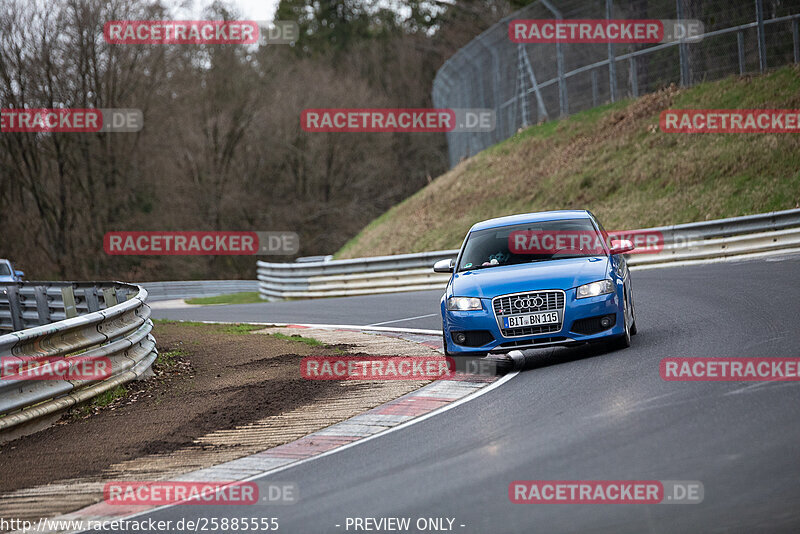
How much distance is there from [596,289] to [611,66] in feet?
67.6

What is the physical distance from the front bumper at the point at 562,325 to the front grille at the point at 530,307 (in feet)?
0.12

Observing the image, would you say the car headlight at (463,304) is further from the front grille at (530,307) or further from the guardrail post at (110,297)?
the guardrail post at (110,297)

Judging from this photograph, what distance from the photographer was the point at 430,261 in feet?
79.3

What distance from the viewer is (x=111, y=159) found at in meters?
49.6

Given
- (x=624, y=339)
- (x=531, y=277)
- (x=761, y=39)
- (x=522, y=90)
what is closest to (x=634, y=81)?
(x=761, y=39)

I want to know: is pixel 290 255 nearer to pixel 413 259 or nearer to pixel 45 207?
pixel 45 207

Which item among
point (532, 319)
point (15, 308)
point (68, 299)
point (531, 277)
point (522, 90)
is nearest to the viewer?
point (532, 319)

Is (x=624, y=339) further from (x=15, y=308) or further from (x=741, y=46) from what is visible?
(x=741, y=46)

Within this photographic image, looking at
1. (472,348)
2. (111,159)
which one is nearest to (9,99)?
(111,159)

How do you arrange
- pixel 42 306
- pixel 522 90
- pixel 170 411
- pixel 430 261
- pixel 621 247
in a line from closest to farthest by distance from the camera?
pixel 170 411 → pixel 621 247 → pixel 42 306 → pixel 430 261 → pixel 522 90

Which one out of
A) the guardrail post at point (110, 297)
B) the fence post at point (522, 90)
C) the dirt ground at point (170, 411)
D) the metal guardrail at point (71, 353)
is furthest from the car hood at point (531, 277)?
the fence post at point (522, 90)

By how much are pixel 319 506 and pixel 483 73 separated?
31671mm

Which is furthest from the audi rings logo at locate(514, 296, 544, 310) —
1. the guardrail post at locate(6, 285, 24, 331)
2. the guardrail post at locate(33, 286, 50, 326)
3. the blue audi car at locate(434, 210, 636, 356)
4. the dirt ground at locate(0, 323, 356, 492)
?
the guardrail post at locate(6, 285, 24, 331)

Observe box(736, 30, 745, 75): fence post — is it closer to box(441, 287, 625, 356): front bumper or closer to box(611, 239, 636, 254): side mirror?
box(611, 239, 636, 254): side mirror
